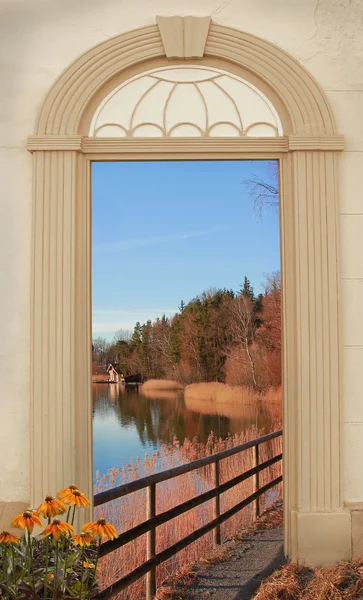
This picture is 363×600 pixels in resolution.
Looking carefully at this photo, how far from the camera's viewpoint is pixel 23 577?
2.21 metres

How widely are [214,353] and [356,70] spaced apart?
7.06 metres

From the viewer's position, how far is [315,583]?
3.51m

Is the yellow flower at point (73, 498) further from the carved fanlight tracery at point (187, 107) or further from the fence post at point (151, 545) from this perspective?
the carved fanlight tracery at point (187, 107)

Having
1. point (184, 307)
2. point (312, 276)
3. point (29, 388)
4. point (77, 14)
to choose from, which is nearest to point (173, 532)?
point (29, 388)

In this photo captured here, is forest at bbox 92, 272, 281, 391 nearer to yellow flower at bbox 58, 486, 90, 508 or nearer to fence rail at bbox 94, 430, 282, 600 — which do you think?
fence rail at bbox 94, 430, 282, 600

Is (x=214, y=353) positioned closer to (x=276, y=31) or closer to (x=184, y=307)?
(x=184, y=307)

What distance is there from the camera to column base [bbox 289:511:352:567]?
3750mm

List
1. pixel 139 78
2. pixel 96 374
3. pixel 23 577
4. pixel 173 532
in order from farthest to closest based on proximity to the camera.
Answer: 1. pixel 96 374
2. pixel 173 532
3. pixel 139 78
4. pixel 23 577

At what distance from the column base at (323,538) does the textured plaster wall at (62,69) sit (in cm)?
17

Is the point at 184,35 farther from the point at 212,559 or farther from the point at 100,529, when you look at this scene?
the point at 212,559

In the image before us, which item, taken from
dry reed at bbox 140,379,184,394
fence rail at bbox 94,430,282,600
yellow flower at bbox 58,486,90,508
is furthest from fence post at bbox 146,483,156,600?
dry reed at bbox 140,379,184,394

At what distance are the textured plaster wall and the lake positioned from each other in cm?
343

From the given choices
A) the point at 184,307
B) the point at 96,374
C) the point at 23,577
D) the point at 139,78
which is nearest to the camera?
the point at 23,577

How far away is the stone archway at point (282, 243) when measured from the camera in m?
3.76
